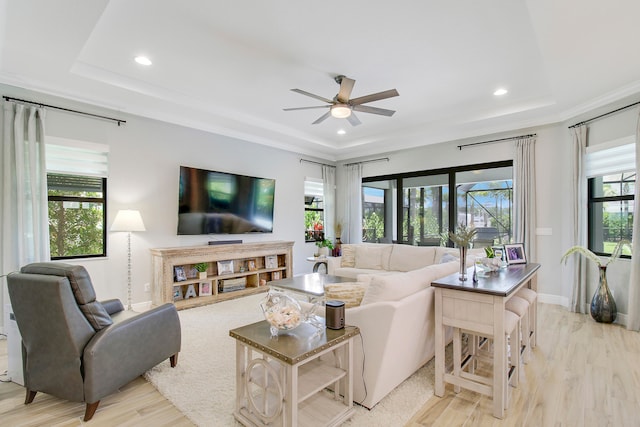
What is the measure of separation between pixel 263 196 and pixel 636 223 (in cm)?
518

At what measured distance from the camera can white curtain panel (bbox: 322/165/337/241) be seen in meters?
7.18

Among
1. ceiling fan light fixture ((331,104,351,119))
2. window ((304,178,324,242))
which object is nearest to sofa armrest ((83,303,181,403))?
ceiling fan light fixture ((331,104,351,119))

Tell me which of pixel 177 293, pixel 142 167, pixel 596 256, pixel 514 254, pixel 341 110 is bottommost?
pixel 177 293

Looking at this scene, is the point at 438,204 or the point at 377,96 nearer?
the point at 377,96

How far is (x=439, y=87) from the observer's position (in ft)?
13.1

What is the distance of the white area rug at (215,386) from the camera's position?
81.2 inches

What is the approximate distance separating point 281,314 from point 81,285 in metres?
1.33

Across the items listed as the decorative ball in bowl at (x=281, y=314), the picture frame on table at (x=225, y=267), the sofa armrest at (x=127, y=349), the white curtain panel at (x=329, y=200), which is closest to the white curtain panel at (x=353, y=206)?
the white curtain panel at (x=329, y=200)

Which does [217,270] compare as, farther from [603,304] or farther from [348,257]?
[603,304]

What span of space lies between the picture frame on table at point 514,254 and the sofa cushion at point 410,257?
171cm

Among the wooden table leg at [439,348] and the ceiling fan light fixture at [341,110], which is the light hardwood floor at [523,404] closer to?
the wooden table leg at [439,348]

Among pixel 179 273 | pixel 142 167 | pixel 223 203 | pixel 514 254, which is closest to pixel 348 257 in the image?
pixel 223 203

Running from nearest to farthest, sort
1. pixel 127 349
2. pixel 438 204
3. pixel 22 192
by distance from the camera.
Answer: pixel 127 349
pixel 22 192
pixel 438 204

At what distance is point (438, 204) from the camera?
236 inches
